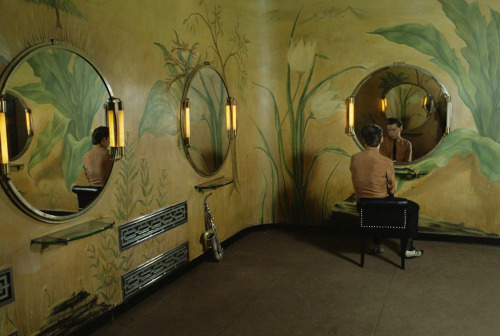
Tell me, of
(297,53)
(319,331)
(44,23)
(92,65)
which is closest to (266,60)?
(297,53)

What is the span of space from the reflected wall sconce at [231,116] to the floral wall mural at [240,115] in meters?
0.22

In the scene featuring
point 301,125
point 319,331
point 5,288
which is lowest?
point 319,331

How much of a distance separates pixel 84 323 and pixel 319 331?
5.18 feet

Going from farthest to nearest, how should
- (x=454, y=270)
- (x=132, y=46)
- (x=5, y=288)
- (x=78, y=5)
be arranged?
(x=454, y=270)
(x=132, y=46)
(x=78, y=5)
(x=5, y=288)

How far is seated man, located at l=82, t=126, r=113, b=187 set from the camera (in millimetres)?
2715

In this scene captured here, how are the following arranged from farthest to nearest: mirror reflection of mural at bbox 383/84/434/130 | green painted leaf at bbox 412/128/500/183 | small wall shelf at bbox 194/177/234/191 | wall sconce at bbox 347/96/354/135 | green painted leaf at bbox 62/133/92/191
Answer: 1. wall sconce at bbox 347/96/354/135
2. mirror reflection of mural at bbox 383/84/434/130
3. green painted leaf at bbox 412/128/500/183
4. small wall shelf at bbox 194/177/234/191
5. green painted leaf at bbox 62/133/92/191

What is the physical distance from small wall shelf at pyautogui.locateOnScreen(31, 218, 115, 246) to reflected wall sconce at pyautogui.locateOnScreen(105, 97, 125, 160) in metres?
0.50

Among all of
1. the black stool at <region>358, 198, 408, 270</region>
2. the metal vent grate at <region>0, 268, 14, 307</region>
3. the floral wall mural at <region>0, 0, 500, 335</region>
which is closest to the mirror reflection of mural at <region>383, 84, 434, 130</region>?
the floral wall mural at <region>0, 0, 500, 335</region>

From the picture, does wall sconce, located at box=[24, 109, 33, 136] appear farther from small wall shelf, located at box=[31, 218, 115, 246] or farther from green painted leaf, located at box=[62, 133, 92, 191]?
small wall shelf, located at box=[31, 218, 115, 246]

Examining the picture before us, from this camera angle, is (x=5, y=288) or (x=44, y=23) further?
(x=44, y=23)

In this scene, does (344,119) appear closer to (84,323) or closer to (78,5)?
(78,5)

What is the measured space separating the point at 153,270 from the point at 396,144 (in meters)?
3.05

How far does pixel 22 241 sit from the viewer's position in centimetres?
228

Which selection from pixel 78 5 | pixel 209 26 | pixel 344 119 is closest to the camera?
pixel 78 5
